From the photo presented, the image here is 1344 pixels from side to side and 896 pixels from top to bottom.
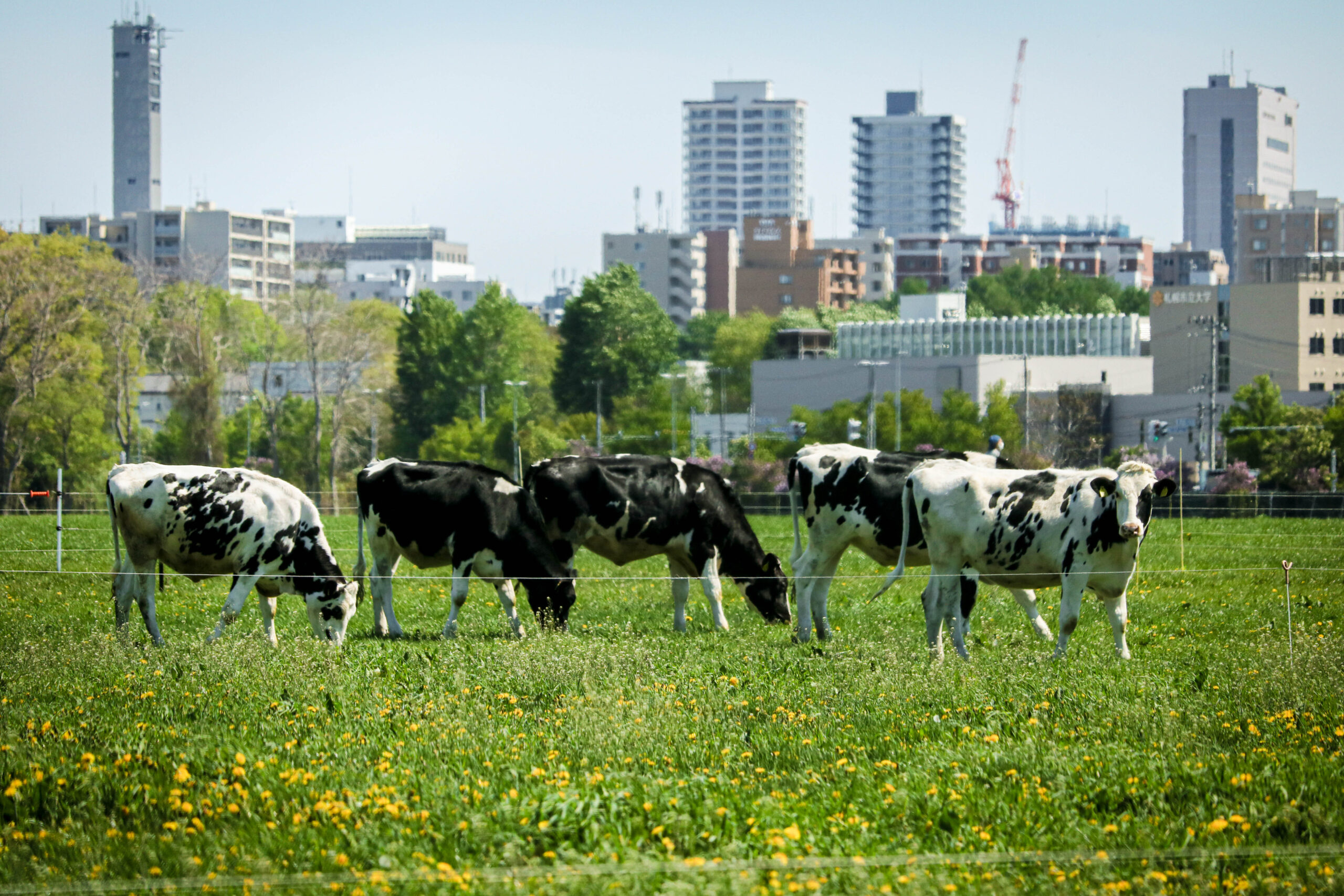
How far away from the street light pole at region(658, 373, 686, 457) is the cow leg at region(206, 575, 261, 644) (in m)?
71.1

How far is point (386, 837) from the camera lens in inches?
344

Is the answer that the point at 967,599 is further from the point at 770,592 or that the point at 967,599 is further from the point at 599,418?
the point at 599,418

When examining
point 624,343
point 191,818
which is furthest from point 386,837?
point 624,343

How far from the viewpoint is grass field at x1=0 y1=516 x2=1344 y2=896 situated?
8336 millimetres

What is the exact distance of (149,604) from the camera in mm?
16266

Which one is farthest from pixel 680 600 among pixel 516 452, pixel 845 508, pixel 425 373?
pixel 425 373

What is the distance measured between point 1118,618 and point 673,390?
93.1 meters

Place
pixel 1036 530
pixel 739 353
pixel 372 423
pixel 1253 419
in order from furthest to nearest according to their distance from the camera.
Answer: pixel 739 353
pixel 372 423
pixel 1253 419
pixel 1036 530

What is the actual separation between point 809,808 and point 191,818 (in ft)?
12.2

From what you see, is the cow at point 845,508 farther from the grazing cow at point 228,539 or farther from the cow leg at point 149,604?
the cow leg at point 149,604

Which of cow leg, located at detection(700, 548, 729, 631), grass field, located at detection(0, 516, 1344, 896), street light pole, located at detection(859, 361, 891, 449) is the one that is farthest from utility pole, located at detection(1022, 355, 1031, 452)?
grass field, located at detection(0, 516, 1344, 896)

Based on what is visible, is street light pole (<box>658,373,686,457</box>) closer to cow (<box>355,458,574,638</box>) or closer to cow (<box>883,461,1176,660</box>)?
cow (<box>355,458,574,638</box>)

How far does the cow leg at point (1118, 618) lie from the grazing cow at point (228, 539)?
8.20 metres

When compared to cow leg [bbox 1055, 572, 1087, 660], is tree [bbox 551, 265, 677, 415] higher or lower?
higher
